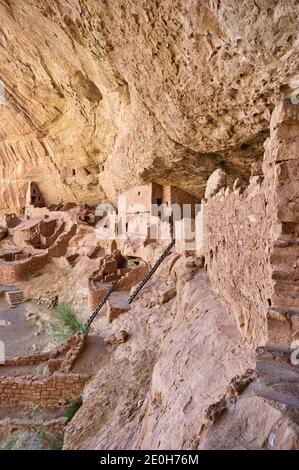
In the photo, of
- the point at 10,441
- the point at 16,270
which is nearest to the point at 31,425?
the point at 10,441

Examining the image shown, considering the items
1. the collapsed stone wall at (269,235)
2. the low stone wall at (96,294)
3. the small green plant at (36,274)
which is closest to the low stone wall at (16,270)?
the small green plant at (36,274)

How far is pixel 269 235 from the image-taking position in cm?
242

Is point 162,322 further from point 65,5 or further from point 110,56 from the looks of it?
point 65,5

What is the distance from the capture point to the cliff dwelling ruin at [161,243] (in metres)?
2.27

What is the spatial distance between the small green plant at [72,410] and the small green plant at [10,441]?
759 millimetres

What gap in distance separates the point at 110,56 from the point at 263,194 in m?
6.91

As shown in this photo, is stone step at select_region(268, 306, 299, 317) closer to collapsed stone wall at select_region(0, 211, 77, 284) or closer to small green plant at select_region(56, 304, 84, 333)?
small green plant at select_region(56, 304, 84, 333)

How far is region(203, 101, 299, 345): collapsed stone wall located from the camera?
2248 mm

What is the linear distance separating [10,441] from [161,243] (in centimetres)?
685

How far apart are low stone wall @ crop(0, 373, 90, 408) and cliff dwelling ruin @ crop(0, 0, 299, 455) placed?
1.0 inches

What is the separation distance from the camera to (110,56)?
25.8 ft

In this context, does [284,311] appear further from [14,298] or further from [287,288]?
[14,298]

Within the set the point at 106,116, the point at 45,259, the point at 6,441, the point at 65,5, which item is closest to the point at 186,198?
the point at 106,116

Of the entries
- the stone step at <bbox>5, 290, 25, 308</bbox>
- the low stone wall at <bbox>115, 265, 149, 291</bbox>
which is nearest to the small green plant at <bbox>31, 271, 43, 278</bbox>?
the stone step at <bbox>5, 290, 25, 308</bbox>
